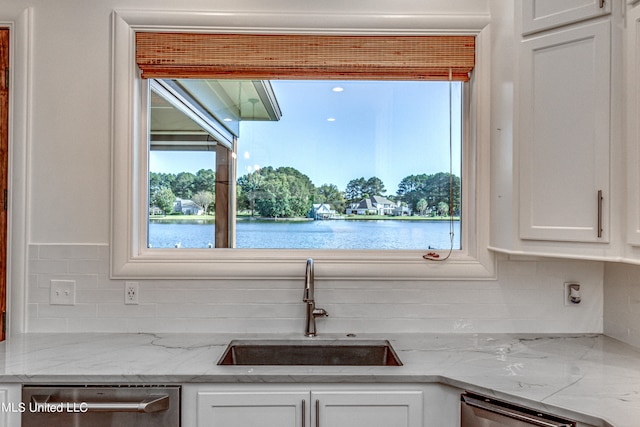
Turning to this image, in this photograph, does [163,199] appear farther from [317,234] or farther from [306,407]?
[306,407]

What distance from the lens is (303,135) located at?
2.11m

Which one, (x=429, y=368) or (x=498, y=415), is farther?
(x=429, y=368)

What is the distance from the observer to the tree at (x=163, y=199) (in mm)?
2104

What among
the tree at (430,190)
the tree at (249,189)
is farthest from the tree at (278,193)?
the tree at (430,190)

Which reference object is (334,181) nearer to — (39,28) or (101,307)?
(101,307)

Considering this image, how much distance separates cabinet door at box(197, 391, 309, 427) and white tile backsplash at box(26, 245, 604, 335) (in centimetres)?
54

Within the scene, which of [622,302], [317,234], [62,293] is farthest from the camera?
[317,234]

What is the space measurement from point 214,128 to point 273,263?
2.47ft

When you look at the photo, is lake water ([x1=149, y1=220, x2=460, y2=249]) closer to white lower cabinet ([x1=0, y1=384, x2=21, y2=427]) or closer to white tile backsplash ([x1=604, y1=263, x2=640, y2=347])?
white tile backsplash ([x1=604, y1=263, x2=640, y2=347])

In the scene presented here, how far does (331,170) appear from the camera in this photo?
2111 mm

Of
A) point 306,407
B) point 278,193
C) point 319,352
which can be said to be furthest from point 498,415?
point 278,193

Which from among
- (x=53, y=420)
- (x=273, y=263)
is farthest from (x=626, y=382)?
(x=53, y=420)

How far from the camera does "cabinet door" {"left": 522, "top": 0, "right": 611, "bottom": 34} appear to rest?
151 cm

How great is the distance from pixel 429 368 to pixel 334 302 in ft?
1.95
